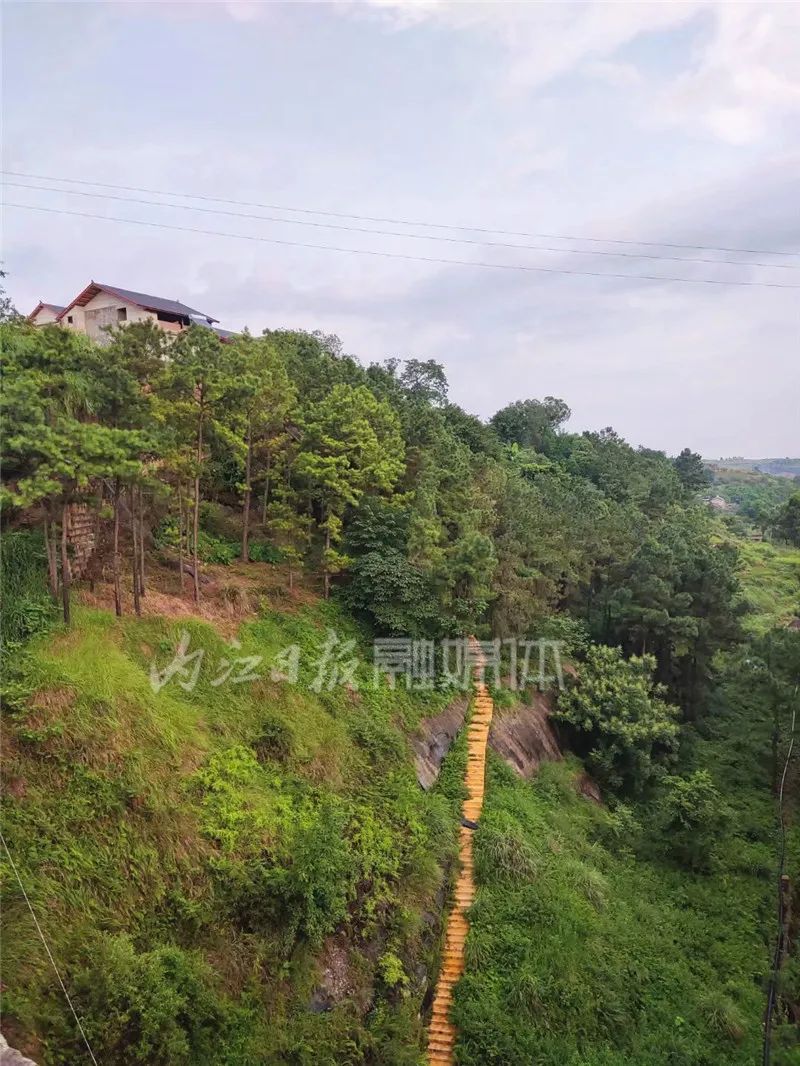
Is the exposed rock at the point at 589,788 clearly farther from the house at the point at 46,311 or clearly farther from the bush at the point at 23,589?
the house at the point at 46,311

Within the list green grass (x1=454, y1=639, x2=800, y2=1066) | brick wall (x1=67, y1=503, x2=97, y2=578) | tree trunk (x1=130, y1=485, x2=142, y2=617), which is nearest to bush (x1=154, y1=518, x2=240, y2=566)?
brick wall (x1=67, y1=503, x2=97, y2=578)

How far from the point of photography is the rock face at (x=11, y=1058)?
6.31m

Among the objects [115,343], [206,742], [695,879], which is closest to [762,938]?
[695,879]

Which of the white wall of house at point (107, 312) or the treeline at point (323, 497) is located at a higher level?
the white wall of house at point (107, 312)

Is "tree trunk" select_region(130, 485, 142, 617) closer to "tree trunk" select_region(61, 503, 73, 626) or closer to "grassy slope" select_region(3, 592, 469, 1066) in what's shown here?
"grassy slope" select_region(3, 592, 469, 1066)

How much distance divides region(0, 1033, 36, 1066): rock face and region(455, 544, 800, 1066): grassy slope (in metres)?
6.36

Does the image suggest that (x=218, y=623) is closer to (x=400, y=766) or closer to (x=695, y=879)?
(x=400, y=766)

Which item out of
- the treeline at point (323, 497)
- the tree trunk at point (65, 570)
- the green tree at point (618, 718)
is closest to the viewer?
the treeline at point (323, 497)

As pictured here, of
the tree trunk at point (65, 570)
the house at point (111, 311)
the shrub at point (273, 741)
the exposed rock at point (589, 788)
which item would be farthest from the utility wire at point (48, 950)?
the house at point (111, 311)

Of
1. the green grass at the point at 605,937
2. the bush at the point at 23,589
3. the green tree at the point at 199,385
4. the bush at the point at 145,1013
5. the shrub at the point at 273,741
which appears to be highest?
the green tree at the point at 199,385

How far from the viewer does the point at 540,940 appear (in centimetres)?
1151

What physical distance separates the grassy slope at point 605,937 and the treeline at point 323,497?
4.37m

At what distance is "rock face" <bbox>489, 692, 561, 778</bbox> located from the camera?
16.9m

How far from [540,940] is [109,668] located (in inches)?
366
